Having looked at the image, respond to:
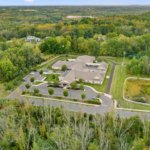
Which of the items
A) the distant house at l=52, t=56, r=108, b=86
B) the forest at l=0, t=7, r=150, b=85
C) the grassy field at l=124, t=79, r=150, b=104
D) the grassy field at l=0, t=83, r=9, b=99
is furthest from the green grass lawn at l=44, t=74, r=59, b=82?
the grassy field at l=124, t=79, r=150, b=104

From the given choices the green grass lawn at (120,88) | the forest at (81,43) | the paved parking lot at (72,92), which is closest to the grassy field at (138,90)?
the green grass lawn at (120,88)

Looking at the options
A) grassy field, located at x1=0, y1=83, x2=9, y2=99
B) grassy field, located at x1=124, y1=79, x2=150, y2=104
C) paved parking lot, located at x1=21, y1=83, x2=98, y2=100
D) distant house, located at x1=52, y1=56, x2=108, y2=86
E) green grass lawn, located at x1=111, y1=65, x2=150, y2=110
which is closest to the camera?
green grass lawn, located at x1=111, y1=65, x2=150, y2=110

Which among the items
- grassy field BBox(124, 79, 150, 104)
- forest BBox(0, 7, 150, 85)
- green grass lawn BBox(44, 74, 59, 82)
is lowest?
grassy field BBox(124, 79, 150, 104)

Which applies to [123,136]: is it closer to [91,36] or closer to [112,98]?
[112,98]

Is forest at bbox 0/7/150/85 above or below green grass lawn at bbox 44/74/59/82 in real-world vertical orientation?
above

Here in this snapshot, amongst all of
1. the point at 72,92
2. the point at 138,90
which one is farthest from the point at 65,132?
the point at 138,90

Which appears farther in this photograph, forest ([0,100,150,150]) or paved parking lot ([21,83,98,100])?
paved parking lot ([21,83,98,100])

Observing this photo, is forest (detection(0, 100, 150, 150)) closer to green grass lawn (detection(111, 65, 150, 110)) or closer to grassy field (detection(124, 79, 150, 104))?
green grass lawn (detection(111, 65, 150, 110))

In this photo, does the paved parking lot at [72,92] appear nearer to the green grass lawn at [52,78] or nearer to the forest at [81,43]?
the green grass lawn at [52,78]
